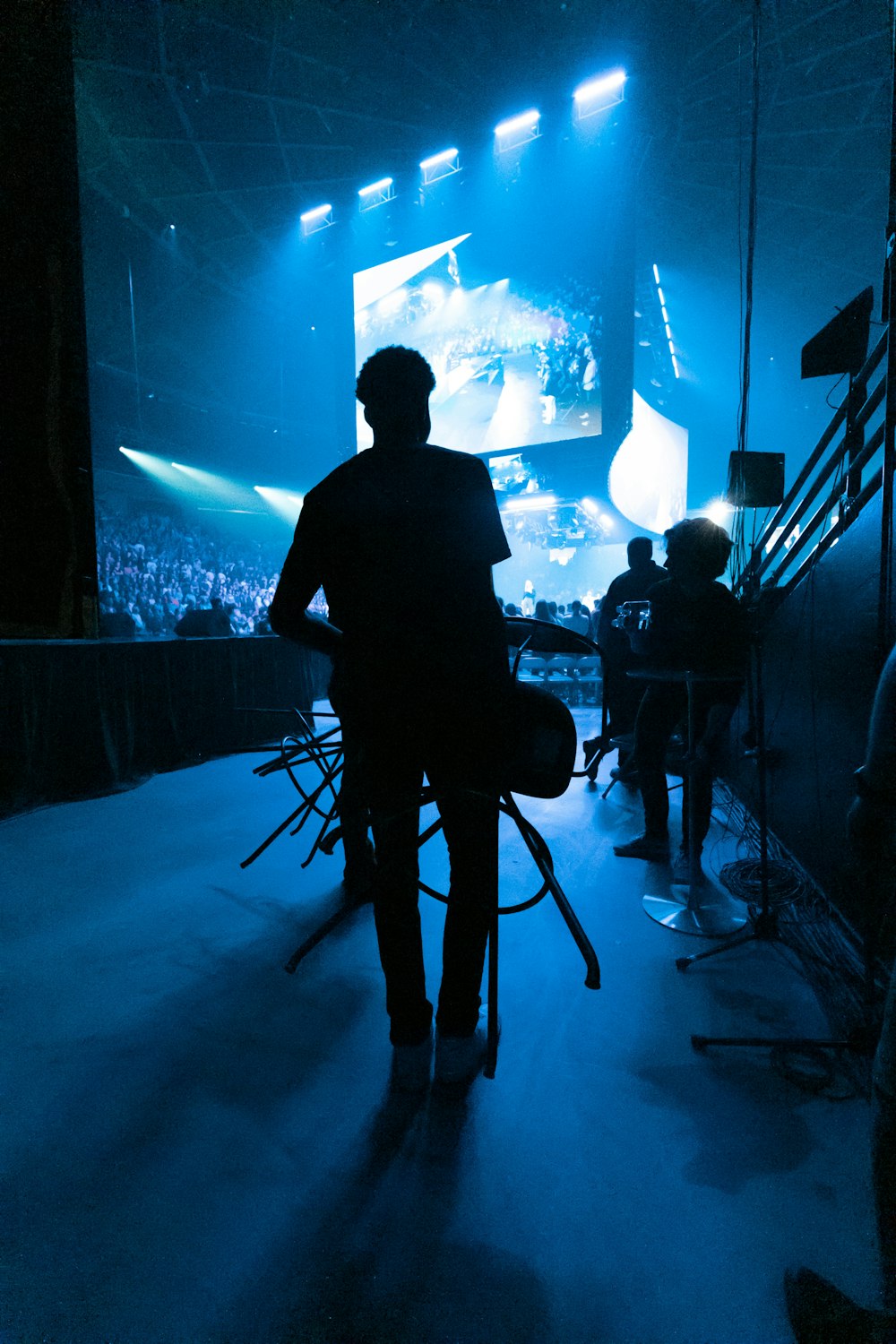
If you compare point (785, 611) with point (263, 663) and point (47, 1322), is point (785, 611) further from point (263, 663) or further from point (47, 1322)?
point (263, 663)

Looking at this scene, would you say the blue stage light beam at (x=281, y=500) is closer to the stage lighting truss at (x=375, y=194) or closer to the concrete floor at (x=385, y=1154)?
the stage lighting truss at (x=375, y=194)

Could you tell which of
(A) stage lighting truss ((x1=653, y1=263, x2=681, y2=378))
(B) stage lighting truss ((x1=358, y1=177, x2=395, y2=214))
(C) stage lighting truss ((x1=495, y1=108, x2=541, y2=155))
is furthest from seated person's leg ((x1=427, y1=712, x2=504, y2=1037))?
(A) stage lighting truss ((x1=653, y1=263, x2=681, y2=378))

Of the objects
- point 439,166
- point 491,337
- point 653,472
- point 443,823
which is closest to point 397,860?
point 443,823

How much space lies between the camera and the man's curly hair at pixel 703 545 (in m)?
2.56

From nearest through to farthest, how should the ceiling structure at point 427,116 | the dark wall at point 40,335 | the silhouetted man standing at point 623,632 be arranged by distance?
the dark wall at point 40,335, the silhouetted man standing at point 623,632, the ceiling structure at point 427,116

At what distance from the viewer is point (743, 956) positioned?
1.96m

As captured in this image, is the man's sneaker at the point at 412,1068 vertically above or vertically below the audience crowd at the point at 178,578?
below

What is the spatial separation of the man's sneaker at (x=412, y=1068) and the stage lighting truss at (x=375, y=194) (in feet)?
52.6

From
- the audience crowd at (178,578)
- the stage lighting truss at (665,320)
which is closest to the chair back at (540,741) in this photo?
the audience crowd at (178,578)

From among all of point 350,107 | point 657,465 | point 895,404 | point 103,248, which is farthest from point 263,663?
point 657,465

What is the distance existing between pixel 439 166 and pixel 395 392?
1488 centimetres

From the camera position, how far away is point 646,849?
2867 mm

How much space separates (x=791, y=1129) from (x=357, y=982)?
115cm

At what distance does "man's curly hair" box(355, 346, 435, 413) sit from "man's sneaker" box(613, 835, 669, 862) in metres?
2.41
